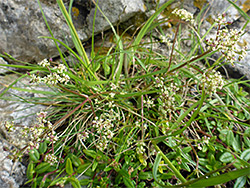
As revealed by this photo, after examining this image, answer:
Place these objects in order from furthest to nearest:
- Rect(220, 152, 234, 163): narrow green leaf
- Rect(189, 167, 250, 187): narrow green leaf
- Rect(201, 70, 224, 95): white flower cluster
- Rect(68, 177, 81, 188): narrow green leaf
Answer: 1. Rect(220, 152, 234, 163): narrow green leaf
2. Rect(68, 177, 81, 188): narrow green leaf
3. Rect(201, 70, 224, 95): white flower cluster
4. Rect(189, 167, 250, 187): narrow green leaf

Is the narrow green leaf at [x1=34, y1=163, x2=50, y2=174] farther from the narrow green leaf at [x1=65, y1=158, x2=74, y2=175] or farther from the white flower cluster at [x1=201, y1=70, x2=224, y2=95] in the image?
the white flower cluster at [x1=201, y1=70, x2=224, y2=95]

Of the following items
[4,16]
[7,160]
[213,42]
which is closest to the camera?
[213,42]

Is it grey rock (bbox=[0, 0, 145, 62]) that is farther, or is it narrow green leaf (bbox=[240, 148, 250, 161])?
grey rock (bbox=[0, 0, 145, 62])

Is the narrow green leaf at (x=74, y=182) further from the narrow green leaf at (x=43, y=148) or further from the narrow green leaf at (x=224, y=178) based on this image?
the narrow green leaf at (x=224, y=178)

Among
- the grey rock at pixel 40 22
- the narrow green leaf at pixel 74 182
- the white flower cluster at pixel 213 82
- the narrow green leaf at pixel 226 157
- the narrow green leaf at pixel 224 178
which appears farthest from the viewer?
the grey rock at pixel 40 22

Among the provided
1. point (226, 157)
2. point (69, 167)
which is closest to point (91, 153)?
point (69, 167)

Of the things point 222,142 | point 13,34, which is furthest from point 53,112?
point 222,142

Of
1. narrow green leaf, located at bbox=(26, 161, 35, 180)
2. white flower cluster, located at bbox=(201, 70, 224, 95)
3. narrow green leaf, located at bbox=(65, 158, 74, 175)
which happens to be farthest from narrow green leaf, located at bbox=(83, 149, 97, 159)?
white flower cluster, located at bbox=(201, 70, 224, 95)

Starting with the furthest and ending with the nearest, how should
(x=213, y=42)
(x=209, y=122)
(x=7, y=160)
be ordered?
(x=209, y=122) → (x=7, y=160) → (x=213, y=42)

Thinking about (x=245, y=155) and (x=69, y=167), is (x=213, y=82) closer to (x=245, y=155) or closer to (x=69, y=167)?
(x=245, y=155)

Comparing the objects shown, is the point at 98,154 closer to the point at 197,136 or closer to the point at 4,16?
the point at 197,136

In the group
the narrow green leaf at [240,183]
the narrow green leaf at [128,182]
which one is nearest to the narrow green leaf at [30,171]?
the narrow green leaf at [128,182]
